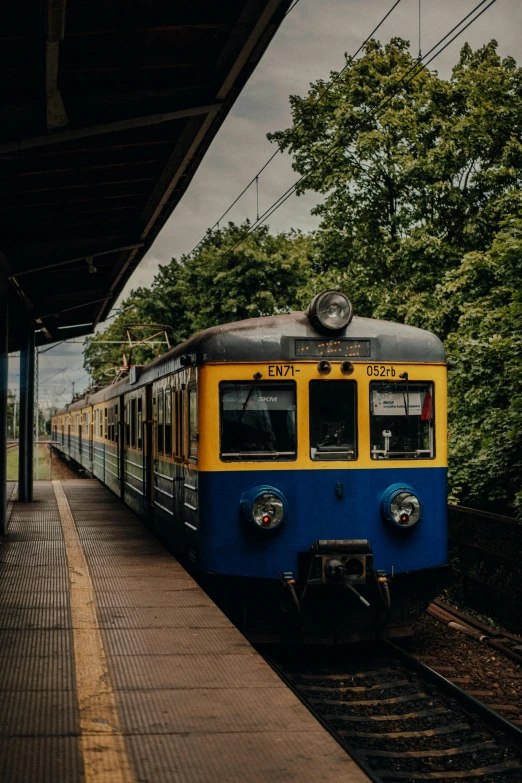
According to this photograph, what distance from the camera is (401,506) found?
759 centimetres

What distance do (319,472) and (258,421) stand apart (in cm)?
66

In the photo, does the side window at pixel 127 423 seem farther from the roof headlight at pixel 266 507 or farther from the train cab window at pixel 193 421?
the roof headlight at pixel 266 507

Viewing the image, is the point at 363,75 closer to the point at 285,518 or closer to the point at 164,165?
the point at 164,165

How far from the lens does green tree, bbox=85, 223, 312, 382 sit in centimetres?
2977

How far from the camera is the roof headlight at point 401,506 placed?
754 cm

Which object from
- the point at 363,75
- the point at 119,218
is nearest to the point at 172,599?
the point at 119,218

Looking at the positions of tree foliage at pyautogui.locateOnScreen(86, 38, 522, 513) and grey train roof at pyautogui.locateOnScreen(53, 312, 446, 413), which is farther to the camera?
tree foliage at pyautogui.locateOnScreen(86, 38, 522, 513)

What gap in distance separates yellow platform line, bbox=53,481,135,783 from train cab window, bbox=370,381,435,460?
275 cm

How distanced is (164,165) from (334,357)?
219 centimetres

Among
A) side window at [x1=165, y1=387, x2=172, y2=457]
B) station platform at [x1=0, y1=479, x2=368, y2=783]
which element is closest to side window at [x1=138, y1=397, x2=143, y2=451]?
side window at [x1=165, y1=387, x2=172, y2=457]

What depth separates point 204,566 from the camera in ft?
24.4

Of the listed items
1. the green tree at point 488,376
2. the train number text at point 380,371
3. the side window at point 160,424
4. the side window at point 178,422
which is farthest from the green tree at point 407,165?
the train number text at point 380,371

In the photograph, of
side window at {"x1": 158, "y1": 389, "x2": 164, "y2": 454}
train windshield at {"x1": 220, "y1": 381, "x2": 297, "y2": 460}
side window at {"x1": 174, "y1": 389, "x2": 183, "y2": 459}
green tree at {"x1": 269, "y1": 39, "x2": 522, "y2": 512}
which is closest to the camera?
train windshield at {"x1": 220, "y1": 381, "x2": 297, "y2": 460}

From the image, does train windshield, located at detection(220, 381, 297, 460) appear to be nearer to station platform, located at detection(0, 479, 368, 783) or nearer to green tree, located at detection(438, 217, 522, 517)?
station platform, located at detection(0, 479, 368, 783)
